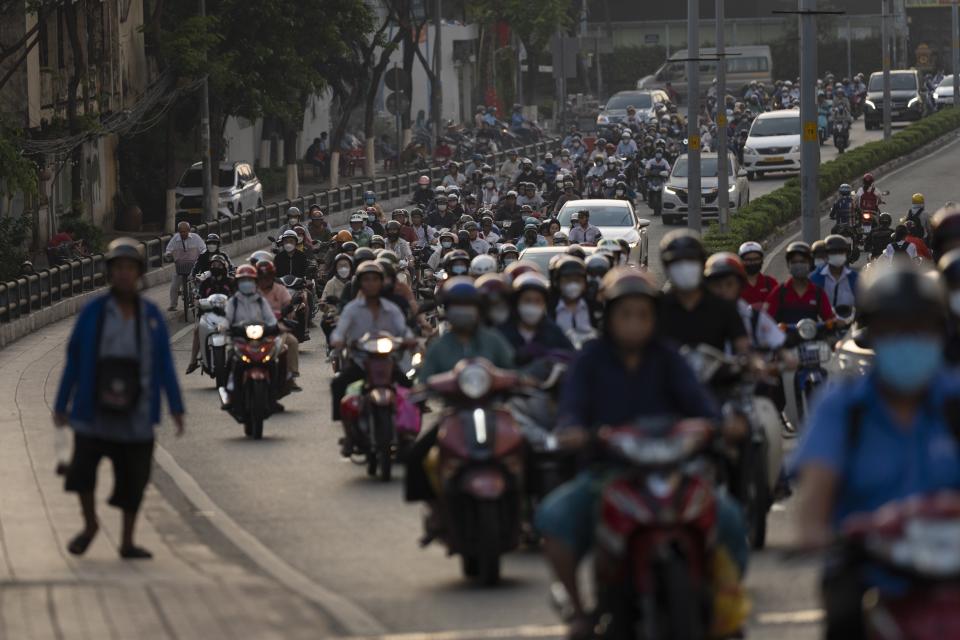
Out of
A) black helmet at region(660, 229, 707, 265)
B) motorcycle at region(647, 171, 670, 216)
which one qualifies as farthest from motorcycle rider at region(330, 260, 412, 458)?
motorcycle at region(647, 171, 670, 216)

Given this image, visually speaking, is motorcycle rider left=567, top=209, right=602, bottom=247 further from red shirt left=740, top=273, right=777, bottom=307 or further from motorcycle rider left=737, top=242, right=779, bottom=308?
motorcycle rider left=737, top=242, right=779, bottom=308

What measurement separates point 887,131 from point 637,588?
63.0m

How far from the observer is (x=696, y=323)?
39.9 feet

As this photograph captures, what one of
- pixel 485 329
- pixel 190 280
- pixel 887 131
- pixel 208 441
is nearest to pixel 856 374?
pixel 485 329

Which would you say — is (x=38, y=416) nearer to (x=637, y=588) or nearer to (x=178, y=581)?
(x=178, y=581)

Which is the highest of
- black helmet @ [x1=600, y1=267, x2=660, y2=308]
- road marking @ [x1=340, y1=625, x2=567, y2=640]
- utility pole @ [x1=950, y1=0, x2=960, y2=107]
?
utility pole @ [x1=950, y1=0, x2=960, y2=107]

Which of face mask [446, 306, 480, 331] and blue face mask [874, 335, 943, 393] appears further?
face mask [446, 306, 480, 331]

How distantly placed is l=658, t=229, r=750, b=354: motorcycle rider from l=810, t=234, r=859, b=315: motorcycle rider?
6.97 m

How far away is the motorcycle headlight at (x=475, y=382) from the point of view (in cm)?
1159

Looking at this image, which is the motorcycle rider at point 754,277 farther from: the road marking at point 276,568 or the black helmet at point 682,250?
the black helmet at point 682,250

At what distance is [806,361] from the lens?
17.8 meters

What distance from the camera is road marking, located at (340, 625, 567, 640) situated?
1013 cm

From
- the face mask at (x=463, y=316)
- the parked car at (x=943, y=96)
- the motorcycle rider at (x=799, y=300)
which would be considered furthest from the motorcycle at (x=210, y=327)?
the parked car at (x=943, y=96)

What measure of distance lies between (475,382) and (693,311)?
1.33 m
